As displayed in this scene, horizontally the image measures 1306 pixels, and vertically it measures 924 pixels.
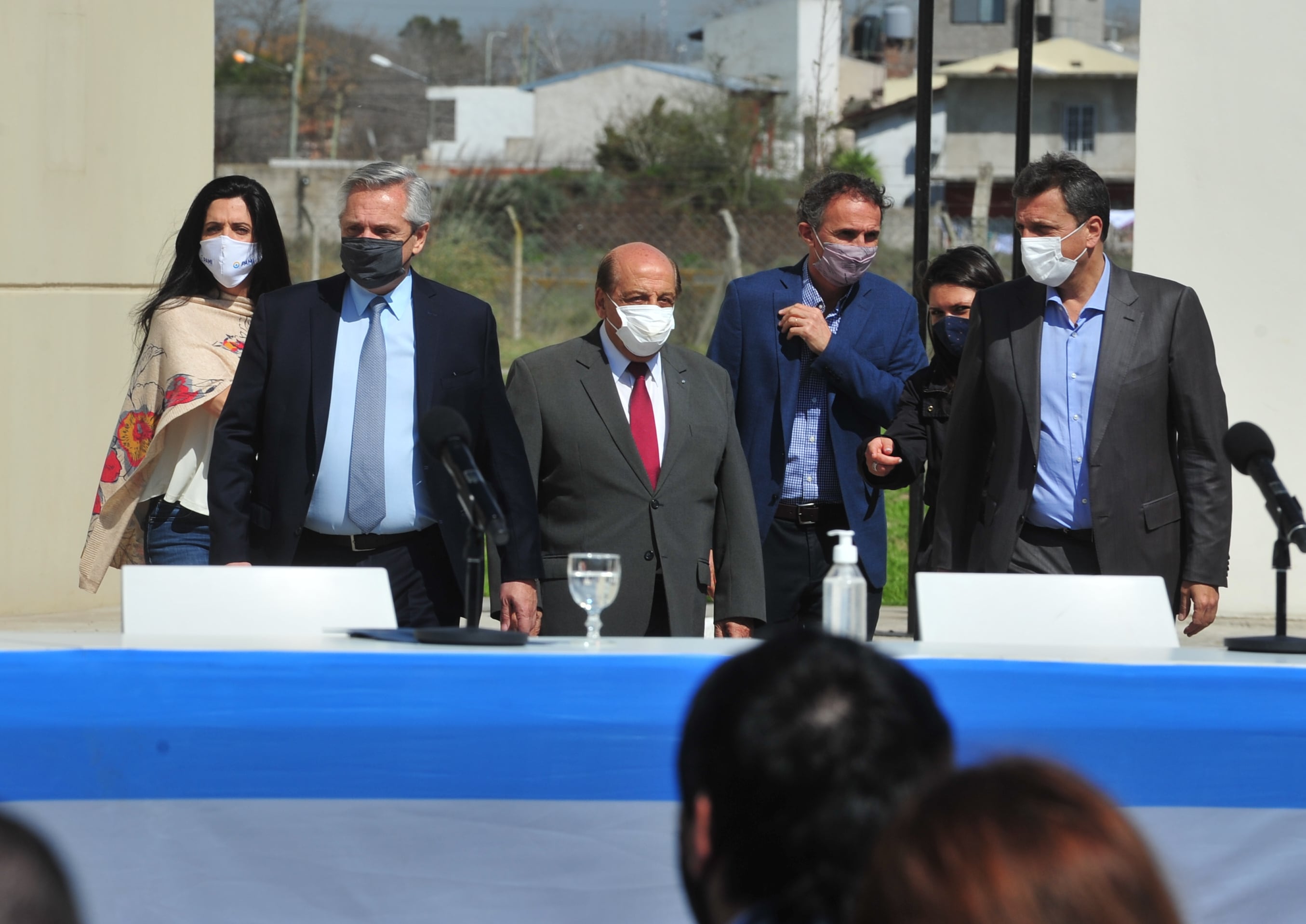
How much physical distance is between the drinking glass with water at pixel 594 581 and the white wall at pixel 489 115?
1424 inches

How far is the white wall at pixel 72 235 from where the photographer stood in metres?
7.10

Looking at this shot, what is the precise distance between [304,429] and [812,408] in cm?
154

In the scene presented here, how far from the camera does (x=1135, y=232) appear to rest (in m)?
7.04

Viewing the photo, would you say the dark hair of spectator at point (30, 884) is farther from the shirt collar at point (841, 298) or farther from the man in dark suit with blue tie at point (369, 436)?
the shirt collar at point (841, 298)

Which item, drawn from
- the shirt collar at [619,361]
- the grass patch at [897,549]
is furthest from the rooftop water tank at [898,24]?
the shirt collar at [619,361]

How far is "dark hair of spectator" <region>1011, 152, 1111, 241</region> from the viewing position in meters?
4.16

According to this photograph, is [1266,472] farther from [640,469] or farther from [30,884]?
[30,884]

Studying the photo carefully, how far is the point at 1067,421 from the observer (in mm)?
4102

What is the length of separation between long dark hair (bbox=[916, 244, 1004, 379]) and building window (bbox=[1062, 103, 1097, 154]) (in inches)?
1582

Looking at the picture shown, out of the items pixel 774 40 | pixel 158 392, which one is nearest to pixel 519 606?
pixel 158 392

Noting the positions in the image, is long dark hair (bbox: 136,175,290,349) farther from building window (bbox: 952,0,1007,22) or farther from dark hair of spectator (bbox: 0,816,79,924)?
building window (bbox: 952,0,1007,22)

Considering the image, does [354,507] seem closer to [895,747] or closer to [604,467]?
[604,467]

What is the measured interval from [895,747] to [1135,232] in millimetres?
6101

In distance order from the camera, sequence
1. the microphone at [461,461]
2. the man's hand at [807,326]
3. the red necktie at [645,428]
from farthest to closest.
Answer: the man's hand at [807,326] < the red necktie at [645,428] < the microphone at [461,461]
